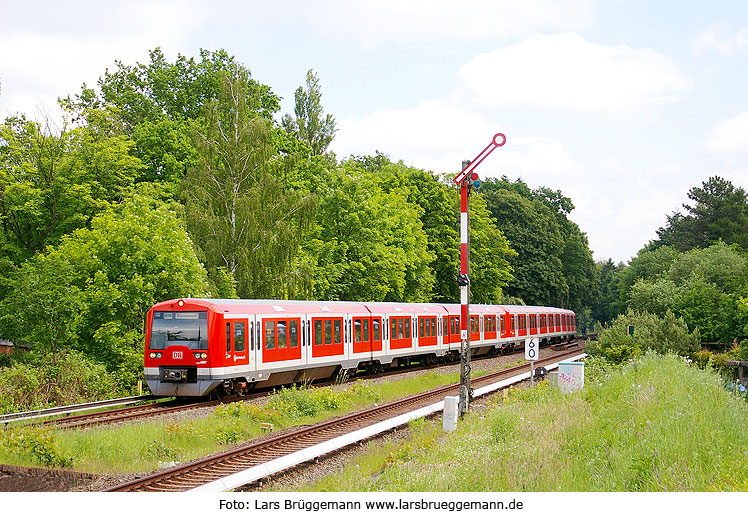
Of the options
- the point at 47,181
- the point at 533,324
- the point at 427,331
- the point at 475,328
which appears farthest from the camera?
the point at 533,324

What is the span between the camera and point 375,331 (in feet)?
91.1

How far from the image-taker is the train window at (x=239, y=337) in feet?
63.6

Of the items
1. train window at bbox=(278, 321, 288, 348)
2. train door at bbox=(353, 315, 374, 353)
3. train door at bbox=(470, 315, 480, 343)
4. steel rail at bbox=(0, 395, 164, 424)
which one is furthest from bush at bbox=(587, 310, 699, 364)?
steel rail at bbox=(0, 395, 164, 424)

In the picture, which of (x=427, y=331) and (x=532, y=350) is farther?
(x=427, y=331)

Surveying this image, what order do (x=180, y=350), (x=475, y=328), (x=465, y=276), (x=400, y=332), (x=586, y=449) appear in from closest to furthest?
(x=586, y=449) < (x=465, y=276) < (x=180, y=350) < (x=400, y=332) < (x=475, y=328)

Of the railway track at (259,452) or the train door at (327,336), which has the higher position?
the train door at (327,336)

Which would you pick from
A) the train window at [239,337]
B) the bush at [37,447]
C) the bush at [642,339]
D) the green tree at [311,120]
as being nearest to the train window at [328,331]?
the train window at [239,337]

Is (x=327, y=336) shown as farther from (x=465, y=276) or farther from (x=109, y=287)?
(x=465, y=276)

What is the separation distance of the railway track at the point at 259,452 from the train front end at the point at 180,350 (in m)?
4.35

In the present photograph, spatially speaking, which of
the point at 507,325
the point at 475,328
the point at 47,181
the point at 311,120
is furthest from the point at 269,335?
the point at 311,120

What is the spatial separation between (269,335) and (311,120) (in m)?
41.9

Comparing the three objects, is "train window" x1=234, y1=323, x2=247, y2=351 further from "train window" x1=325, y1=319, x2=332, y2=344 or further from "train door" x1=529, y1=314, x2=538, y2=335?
"train door" x1=529, y1=314, x2=538, y2=335

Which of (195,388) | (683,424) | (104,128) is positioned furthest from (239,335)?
(104,128)

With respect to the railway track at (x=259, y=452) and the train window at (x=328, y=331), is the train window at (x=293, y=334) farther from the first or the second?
the railway track at (x=259, y=452)
